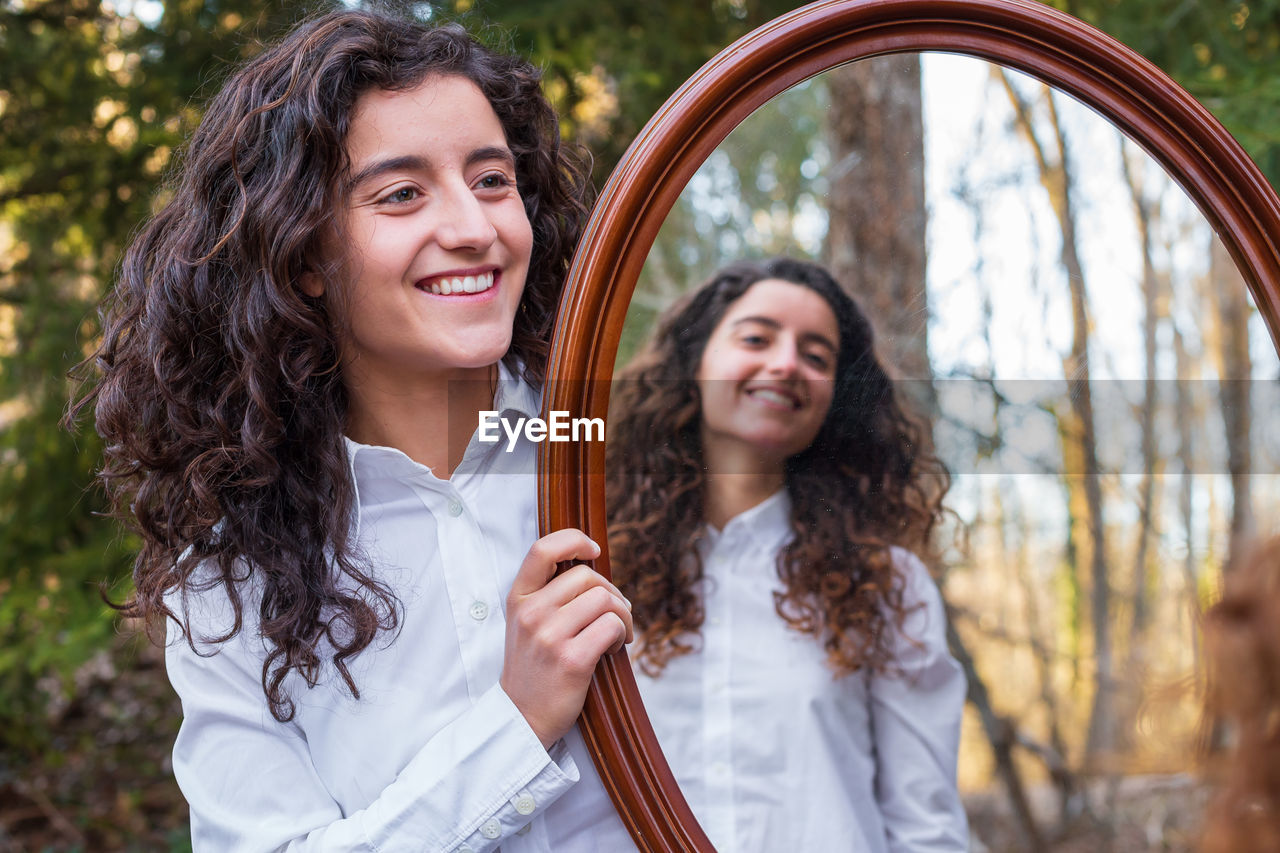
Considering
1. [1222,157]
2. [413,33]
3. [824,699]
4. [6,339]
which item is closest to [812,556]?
[824,699]

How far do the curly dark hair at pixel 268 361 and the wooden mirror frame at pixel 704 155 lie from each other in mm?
197

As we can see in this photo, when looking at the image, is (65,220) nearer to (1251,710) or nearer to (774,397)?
(774,397)

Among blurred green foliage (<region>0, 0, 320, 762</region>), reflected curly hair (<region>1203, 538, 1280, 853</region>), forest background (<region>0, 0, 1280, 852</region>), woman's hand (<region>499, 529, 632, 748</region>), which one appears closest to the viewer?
reflected curly hair (<region>1203, 538, 1280, 853</region>)

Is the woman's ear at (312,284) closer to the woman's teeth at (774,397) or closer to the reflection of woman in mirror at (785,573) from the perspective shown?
the reflection of woman in mirror at (785,573)

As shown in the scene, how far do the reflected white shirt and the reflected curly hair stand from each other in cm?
48

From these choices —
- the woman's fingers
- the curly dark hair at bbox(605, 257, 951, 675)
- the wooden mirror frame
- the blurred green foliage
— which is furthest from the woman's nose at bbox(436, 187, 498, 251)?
the blurred green foliage

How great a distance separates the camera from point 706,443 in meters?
1.07

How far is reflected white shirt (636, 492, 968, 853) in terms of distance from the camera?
3.50 feet

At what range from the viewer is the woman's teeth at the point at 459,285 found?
1.02m

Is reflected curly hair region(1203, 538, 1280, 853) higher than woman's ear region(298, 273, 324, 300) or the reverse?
the reverse

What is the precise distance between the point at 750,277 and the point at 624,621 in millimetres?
482

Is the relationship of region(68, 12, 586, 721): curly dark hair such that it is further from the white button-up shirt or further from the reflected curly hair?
the reflected curly hair

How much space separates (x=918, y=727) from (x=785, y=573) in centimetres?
25

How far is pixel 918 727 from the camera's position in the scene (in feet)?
3.79
